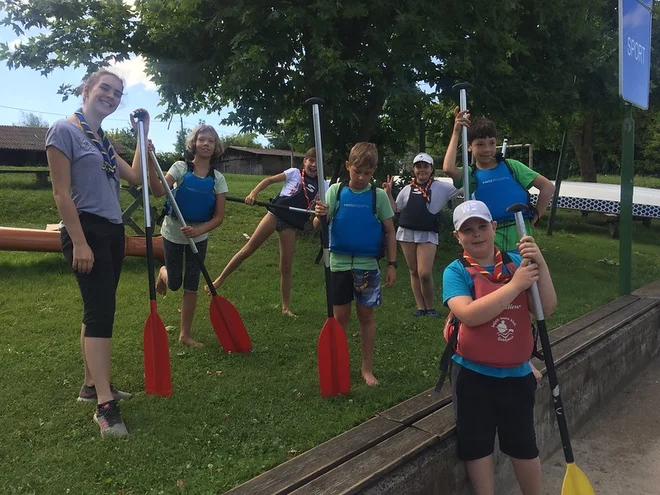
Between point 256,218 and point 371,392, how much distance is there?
25.5 feet

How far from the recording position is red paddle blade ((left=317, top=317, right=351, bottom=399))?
12.0ft

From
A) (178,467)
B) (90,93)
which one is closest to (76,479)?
(178,467)

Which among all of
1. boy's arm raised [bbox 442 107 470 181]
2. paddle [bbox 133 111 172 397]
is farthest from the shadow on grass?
boy's arm raised [bbox 442 107 470 181]

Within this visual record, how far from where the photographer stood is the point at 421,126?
1033 centimetres

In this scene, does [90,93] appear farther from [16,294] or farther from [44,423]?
[16,294]

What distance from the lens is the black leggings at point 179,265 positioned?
4.45m

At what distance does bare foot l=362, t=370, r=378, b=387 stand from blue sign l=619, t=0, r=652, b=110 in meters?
4.26

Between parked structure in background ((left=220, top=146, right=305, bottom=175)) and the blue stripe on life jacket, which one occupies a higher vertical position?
parked structure in background ((left=220, top=146, right=305, bottom=175))

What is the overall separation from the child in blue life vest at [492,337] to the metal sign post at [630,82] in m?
4.38

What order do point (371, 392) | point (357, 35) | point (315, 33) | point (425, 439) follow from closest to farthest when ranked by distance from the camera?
point (425, 439) < point (371, 392) < point (315, 33) < point (357, 35)

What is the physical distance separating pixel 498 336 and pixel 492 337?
3 centimetres

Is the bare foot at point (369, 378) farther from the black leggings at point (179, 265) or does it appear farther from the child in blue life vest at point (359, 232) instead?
the black leggings at point (179, 265)

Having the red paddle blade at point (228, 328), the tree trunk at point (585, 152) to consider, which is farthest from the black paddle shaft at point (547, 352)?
the tree trunk at point (585, 152)

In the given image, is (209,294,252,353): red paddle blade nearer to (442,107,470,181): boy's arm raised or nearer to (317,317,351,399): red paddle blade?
(317,317,351,399): red paddle blade
